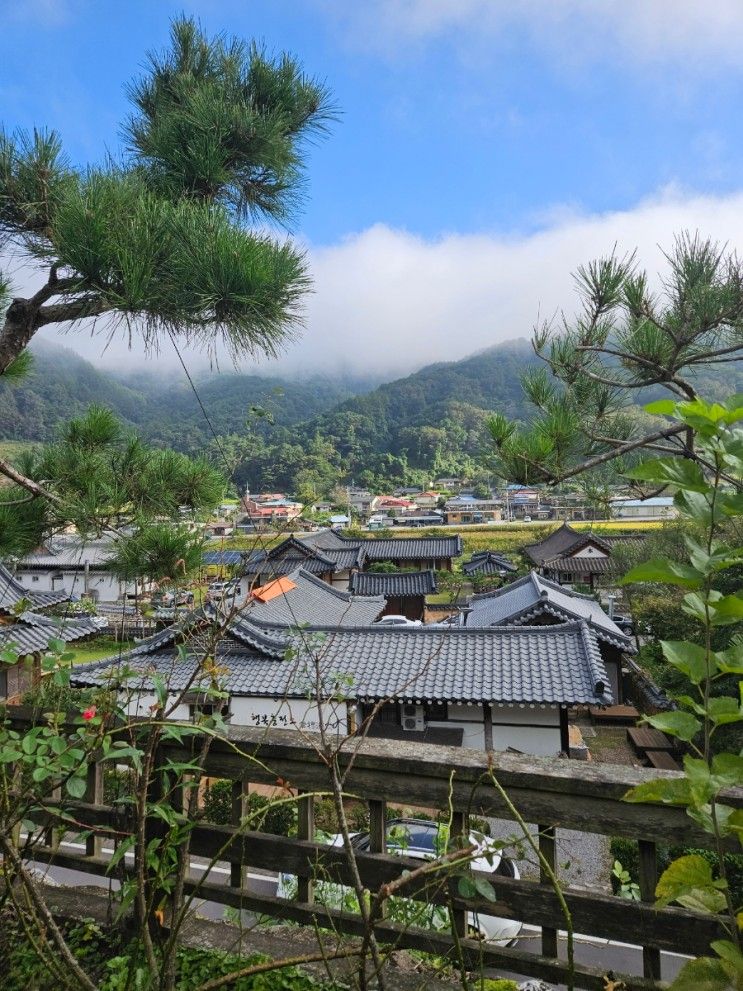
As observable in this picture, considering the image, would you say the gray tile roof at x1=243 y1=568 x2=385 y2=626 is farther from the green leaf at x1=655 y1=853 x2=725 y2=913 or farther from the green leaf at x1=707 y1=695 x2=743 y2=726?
the green leaf at x1=707 y1=695 x2=743 y2=726

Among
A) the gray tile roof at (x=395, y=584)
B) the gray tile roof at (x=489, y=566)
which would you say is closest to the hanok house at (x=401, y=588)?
the gray tile roof at (x=395, y=584)

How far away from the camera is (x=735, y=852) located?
117cm

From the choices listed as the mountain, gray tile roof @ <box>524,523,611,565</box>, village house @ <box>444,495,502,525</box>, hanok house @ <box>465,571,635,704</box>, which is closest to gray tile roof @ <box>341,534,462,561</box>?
gray tile roof @ <box>524,523,611,565</box>

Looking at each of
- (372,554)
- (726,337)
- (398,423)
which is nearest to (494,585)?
(372,554)

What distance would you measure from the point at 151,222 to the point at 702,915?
8.49 feet

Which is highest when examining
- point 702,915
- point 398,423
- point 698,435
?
point 398,423

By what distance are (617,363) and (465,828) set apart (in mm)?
2391

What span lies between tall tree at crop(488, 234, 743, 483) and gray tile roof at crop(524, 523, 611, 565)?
24.2m

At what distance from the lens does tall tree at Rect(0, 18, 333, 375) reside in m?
2.01

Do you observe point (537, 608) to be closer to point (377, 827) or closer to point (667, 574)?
point (377, 827)

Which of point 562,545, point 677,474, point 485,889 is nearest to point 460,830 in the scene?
point 485,889

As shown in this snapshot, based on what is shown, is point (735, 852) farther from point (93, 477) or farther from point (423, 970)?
point (93, 477)

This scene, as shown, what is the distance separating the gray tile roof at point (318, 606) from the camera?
14570 mm

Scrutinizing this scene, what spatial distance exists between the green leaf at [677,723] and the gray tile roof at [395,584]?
2213cm
